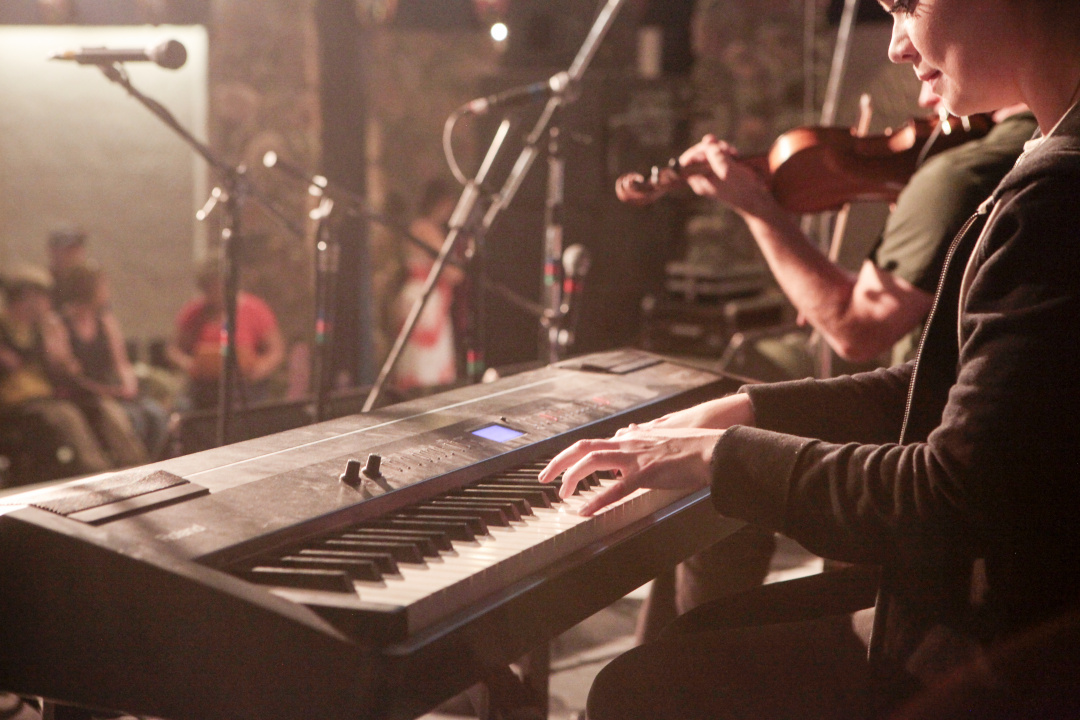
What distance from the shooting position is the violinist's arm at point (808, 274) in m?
2.27

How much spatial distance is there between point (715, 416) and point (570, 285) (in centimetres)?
160

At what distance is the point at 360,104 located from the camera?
18.9 ft

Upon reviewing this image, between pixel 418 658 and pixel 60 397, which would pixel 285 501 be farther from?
pixel 60 397

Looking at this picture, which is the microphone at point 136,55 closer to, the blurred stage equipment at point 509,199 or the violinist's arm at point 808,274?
the blurred stage equipment at point 509,199

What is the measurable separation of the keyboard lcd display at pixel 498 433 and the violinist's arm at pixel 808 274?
1.03m

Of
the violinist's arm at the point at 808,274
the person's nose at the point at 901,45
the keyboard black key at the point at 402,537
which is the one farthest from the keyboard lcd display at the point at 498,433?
the violinist's arm at the point at 808,274

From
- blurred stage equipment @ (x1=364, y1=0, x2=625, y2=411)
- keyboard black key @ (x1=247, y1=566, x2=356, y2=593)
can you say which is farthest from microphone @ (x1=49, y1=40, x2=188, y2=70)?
keyboard black key @ (x1=247, y1=566, x2=356, y2=593)

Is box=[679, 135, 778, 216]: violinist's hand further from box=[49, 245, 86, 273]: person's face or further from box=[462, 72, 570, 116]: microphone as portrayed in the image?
box=[49, 245, 86, 273]: person's face

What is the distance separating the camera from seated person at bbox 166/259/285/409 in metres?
5.11

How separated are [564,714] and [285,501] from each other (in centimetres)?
166

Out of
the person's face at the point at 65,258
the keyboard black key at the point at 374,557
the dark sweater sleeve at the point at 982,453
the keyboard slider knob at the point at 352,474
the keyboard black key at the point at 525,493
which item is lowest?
the person's face at the point at 65,258

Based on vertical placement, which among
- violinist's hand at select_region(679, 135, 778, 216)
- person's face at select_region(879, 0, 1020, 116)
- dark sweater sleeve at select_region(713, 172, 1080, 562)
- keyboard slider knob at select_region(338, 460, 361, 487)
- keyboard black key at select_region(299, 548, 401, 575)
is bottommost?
keyboard black key at select_region(299, 548, 401, 575)

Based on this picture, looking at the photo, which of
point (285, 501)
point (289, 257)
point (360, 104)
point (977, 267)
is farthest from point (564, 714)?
point (289, 257)

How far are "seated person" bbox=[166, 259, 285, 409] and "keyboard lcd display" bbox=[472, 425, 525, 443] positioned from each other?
11.6ft
